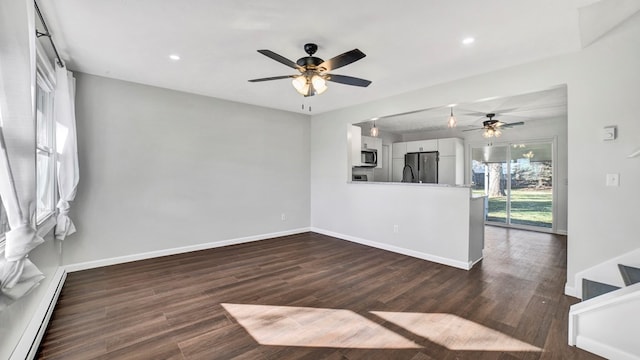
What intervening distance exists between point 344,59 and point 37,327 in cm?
332

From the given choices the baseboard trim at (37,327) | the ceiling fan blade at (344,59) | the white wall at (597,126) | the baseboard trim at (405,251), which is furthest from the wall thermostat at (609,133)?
the baseboard trim at (37,327)

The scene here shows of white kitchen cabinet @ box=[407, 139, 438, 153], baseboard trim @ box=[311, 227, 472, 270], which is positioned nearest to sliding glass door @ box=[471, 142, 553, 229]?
white kitchen cabinet @ box=[407, 139, 438, 153]

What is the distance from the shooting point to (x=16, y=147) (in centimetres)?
145

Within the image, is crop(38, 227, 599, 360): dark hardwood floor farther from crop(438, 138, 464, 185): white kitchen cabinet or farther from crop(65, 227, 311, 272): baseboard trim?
crop(438, 138, 464, 185): white kitchen cabinet

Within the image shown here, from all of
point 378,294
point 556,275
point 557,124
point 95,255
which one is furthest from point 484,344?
point 557,124

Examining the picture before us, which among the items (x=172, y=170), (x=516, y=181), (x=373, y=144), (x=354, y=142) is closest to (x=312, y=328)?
(x=172, y=170)

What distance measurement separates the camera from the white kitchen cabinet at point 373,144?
22.9ft

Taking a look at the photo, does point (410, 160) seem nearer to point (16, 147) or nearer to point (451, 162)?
point (451, 162)

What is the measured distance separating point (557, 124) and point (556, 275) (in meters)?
4.23

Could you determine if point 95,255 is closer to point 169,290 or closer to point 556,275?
point 169,290

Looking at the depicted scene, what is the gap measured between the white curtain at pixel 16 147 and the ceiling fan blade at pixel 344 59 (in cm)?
202

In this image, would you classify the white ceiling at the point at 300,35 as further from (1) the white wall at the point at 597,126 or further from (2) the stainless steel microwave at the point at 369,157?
(2) the stainless steel microwave at the point at 369,157

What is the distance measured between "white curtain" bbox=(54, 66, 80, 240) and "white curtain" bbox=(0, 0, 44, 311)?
1884 mm

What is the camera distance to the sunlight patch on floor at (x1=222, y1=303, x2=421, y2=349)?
2174mm
